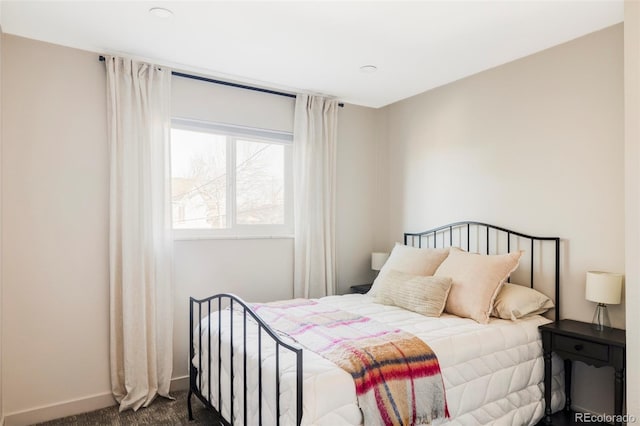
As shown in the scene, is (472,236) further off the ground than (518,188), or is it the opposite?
(518,188)

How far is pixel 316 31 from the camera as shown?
2.59m

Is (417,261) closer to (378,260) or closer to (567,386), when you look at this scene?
(378,260)

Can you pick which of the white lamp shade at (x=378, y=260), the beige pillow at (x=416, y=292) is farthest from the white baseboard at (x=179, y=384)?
the white lamp shade at (x=378, y=260)

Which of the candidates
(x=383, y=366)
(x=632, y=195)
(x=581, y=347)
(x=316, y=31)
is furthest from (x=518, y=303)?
(x=316, y=31)

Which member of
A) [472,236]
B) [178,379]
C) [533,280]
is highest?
[472,236]

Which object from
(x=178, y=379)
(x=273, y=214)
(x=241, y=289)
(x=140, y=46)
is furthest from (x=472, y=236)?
(x=140, y=46)

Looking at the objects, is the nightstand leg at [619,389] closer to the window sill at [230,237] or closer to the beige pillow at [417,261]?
the beige pillow at [417,261]

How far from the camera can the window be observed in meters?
3.33

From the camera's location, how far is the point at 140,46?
282 centimetres

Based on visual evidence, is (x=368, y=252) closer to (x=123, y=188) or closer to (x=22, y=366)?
(x=123, y=188)

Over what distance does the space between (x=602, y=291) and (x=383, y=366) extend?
1.43m

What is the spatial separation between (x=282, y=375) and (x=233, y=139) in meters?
2.24

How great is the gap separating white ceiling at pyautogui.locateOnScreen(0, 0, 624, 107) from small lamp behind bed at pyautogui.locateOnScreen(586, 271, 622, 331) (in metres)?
1.50

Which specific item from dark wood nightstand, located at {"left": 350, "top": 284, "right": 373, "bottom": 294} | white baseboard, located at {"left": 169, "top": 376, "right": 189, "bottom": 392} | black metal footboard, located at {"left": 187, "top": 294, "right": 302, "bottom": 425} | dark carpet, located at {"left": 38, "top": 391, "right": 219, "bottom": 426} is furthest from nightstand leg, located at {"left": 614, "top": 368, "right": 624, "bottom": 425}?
white baseboard, located at {"left": 169, "top": 376, "right": 189, "bottom": 392}
